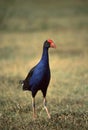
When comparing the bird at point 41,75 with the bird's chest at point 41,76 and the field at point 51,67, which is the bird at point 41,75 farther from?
the field at point 51,67

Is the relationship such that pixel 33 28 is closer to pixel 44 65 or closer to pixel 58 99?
pixel 58 99

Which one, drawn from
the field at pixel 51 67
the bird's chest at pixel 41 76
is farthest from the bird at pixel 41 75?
the field at pixel 51 67

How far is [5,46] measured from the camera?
25.2 metres

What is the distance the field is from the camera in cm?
1065

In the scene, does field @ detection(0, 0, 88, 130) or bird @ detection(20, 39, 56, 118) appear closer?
field @ detection(0, 0, 88, 130)

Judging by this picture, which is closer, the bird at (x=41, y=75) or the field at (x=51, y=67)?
the field at (x=51, y=67)

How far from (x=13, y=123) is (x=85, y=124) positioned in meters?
1.10

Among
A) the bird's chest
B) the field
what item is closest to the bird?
the bird's chest

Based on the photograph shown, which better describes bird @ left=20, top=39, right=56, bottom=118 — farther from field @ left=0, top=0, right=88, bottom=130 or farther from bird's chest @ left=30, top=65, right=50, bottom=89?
field @ left=0, top=0, right=88, bottom=130

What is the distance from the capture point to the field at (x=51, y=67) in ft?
34.9

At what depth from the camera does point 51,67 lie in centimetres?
1906

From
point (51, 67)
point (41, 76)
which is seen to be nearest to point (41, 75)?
point (41, 76)

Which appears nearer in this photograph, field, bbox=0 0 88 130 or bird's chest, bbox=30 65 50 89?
field, bbox=0 0 88 130

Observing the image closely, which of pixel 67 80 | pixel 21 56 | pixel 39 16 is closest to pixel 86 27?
pixel 39 16
